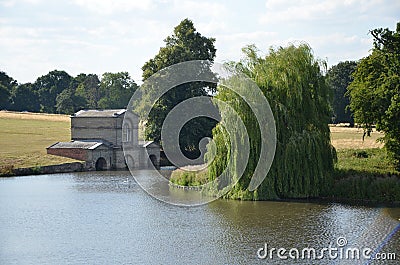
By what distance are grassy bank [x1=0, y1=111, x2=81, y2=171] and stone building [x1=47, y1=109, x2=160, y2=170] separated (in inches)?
85.0

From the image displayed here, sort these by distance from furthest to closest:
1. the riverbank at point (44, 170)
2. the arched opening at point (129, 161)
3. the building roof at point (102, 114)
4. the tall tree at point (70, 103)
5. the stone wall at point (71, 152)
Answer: the tall tree at point (70, 103) → the arched opening at point (129, 161) → the building roof at point (102, 114) → the stone wall at point (71, 152) → the riverbank at point (44, 170)

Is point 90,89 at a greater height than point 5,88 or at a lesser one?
greater

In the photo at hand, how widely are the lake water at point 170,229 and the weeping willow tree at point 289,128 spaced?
1.36 meters

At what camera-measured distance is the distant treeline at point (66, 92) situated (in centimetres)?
10012

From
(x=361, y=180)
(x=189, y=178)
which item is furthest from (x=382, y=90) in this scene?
(x=189, y=178)

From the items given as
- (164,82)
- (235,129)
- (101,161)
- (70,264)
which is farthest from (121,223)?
(164,82)

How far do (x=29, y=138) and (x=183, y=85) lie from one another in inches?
654

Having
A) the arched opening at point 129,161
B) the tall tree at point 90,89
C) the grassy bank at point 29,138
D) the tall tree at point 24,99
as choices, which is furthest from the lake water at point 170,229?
the tall tree at point 90,89

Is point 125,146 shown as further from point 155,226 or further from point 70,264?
point 70,264

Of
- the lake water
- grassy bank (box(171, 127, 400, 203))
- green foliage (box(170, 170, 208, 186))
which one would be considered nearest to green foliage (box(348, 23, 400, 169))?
grassy bank (box(171, 127, 400, 203))

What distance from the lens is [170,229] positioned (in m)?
22.9

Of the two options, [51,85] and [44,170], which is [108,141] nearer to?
[44,170]

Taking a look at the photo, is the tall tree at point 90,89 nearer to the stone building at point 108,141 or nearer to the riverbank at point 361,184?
the stone building at point 108,141

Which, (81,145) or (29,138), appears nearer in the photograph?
(81,145)
